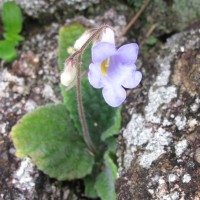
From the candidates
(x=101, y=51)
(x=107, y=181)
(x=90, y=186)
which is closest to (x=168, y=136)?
(x=107, y=181)

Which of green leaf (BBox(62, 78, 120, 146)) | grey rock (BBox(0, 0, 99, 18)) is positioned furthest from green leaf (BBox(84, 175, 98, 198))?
grey rock (BBox(0, 0, 99, 18))

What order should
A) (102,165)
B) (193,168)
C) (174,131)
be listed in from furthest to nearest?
(102,165), (174,131), (193,168)

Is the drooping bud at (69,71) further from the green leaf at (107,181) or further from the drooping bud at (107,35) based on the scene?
the green leaf at (107,181)

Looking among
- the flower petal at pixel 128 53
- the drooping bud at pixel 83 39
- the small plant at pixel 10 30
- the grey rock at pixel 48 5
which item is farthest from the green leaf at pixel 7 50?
the flower petal at pixel 128 53

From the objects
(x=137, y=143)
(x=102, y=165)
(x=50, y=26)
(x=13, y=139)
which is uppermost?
(x=50, y=26)

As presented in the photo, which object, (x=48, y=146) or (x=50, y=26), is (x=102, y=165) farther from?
(x=50, y=26)

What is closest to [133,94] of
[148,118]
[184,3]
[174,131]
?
[148,118]

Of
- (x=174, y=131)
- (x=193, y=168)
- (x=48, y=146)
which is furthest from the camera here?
(x=48, y=146)

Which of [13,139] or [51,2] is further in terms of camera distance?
[51,2]
